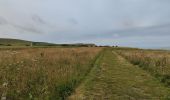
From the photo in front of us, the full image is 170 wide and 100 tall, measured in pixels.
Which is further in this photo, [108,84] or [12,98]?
[108,84]

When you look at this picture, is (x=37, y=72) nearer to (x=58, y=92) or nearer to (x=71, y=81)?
(x=71, y=81)

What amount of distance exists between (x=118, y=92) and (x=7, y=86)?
14.7 ft

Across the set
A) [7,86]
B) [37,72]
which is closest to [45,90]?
[7,86]

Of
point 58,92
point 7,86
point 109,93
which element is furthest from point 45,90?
point 109,93

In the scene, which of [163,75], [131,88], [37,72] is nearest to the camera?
[131,88]

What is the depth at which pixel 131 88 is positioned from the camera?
542 inches

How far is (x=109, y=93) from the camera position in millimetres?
12391

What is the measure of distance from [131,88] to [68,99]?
4.02m

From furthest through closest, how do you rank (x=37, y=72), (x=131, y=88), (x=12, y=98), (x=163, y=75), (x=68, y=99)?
(x=163, y=75) → (x=37, y=72) → (x=131, y=88) → (x=68, y=99) → (x=12, y=98)

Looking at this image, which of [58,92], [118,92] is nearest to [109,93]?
[118,92]

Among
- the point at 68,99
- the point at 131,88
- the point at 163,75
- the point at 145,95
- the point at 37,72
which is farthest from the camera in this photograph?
the point at 163,75

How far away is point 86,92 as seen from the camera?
1220 centimetres

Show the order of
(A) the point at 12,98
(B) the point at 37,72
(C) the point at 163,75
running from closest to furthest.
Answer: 1. (A) the point at 12,98
2. (B) the point at 37,72
3. (C) the point at 163,75

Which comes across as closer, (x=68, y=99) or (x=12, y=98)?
(x=12, y=98)
